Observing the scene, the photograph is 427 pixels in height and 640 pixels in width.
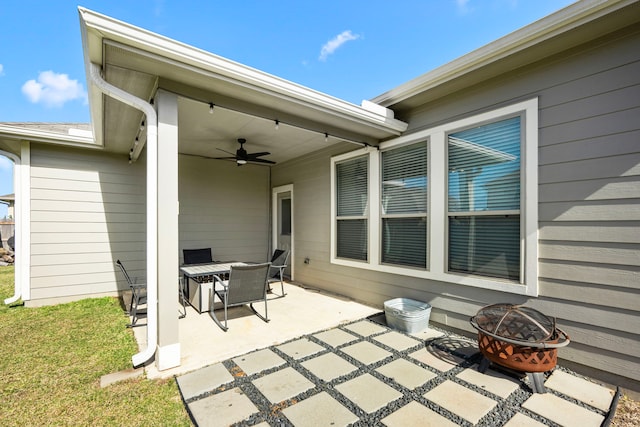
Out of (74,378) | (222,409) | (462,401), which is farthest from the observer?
(74,378)

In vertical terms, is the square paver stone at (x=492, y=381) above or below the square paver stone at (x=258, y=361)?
below

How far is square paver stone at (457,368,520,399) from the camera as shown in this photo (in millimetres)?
2275

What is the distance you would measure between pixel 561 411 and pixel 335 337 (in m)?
1.97

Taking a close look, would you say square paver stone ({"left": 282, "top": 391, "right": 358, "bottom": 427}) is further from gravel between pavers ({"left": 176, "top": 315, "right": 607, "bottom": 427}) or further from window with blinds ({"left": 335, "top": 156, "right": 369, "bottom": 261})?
window with blinds ({"left": 335, "top": 156, "right": 369, "bottom": 261})

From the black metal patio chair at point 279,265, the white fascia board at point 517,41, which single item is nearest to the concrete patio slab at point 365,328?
the black metal patio chair at point 279,265

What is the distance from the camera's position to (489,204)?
318 centimetres

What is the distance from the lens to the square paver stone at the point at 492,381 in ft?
7.47

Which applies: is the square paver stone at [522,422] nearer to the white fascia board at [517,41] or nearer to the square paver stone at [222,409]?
the square paver stone at [222,409]

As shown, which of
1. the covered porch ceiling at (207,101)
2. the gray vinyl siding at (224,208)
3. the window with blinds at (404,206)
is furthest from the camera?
the gray vinyl siding at (224,208)

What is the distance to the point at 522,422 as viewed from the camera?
1.93 metres

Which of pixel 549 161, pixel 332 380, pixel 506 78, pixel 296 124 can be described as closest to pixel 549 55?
pixel 506 78

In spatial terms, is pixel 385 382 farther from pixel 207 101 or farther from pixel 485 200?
pixel 207 101

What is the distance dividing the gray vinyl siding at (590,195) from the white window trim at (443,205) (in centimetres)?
7

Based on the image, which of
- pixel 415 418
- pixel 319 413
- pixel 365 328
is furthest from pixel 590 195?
pixel 319 413
